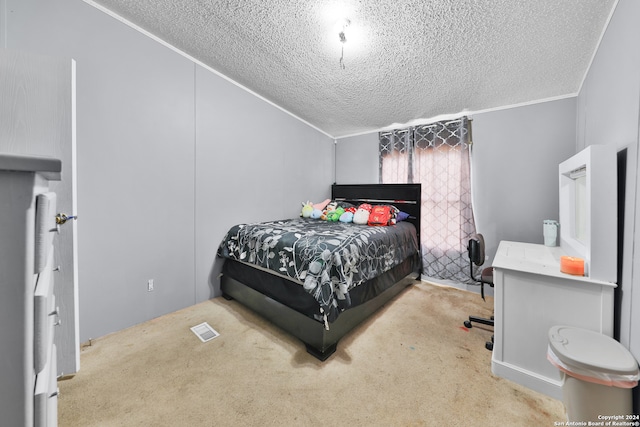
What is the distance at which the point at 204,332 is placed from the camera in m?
2.05

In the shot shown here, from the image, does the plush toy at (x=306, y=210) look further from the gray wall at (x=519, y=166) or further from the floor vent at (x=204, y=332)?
the gray wall at (x=519, y=166)

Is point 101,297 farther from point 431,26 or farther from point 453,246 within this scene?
point 453,246

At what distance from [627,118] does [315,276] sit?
81.4 inches

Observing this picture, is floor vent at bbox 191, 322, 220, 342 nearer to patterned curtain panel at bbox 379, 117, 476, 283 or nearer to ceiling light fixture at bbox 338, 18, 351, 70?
ceiling light fixture at bbox 338, 18, 351, 70

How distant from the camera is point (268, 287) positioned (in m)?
2.20

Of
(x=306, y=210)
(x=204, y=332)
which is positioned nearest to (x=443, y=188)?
(x=306, y=210)

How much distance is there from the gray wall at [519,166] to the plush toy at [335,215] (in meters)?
1.84

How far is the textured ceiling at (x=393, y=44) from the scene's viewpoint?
1.66 metres

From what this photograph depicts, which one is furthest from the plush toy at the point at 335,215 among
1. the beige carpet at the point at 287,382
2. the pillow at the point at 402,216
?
the beige carpet at the point at 287,382

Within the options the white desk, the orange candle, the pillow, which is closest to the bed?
the pillow

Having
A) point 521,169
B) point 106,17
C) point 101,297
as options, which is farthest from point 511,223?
point 106,17

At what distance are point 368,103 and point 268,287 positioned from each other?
8.46 feet

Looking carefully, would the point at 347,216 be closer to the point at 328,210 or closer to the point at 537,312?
the point at 328,210

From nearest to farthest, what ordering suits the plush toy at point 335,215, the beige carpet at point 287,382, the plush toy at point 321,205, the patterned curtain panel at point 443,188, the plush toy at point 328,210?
the beige carpet at point 287,382, the patterned curtain panel at point 443,188, the plush toy at point 335,215, the plush toy at point 328,210, the plush toy at point 321,205
